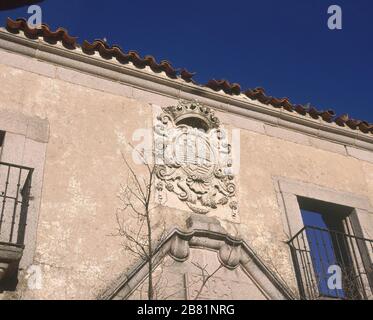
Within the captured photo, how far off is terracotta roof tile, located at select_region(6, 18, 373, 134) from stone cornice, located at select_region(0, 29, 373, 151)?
82 mm

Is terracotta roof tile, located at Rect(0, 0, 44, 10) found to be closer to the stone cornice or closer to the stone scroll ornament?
the stone scroll ornament

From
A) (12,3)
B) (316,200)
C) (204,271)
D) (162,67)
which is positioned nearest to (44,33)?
(162,67)

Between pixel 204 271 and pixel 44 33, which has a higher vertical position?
pixel 44 33

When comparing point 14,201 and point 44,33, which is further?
point 44,33

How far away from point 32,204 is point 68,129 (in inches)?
48.3

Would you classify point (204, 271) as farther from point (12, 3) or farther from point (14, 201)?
point (12, 3)

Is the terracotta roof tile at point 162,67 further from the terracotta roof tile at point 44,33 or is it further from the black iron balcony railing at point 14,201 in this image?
the black iron balcony railing at point 14,201

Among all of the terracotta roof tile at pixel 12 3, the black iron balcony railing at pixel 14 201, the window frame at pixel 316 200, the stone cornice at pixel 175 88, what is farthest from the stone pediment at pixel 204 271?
the terracotta roof tile at pixel 12 3

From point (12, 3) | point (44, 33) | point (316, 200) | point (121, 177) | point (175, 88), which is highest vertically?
point (44, 33)

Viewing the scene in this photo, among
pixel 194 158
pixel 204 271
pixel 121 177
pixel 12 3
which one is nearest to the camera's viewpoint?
pixel 12 3

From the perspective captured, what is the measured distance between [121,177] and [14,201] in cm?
136

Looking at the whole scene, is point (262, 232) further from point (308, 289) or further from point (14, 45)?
point (14, 45)

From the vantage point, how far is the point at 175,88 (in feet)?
25.9
